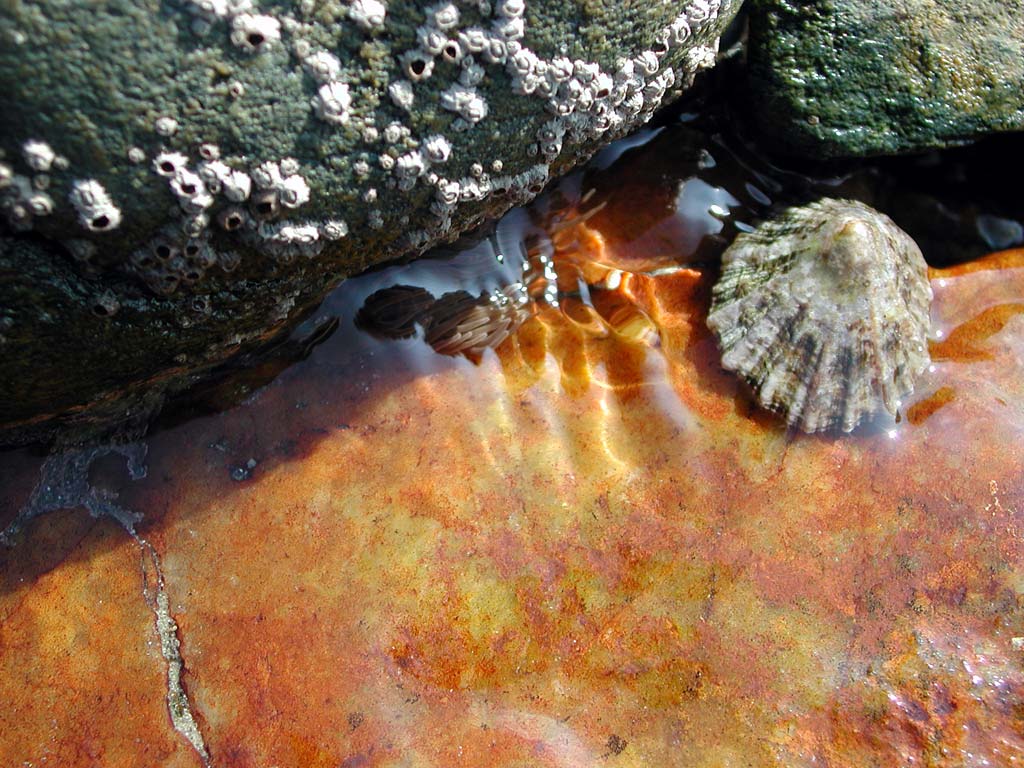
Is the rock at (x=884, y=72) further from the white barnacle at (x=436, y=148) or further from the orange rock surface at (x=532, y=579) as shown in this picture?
the white barnacle at (x=436, y=148)

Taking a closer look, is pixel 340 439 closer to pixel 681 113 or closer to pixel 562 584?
pixel 562 584

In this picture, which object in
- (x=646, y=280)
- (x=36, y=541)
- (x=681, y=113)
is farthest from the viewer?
(x=681, y=113)

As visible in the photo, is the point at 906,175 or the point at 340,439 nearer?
the point at 340,439

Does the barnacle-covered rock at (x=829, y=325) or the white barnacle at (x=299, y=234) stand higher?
the white barnacle at (x=299, y=234)

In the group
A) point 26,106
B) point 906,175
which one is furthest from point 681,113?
point 26,106

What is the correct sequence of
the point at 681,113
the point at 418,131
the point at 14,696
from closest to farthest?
the point at 418,131, the point at 14,696, the point at 681,113

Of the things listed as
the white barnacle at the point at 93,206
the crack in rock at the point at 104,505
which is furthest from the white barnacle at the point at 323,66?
the crack in rock at the point at 104,505
